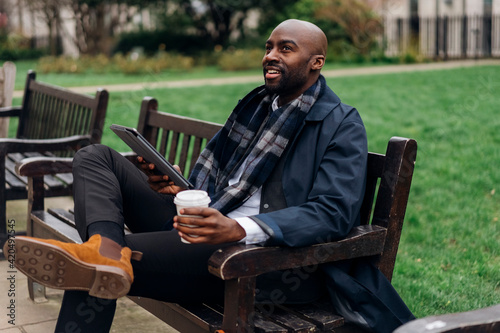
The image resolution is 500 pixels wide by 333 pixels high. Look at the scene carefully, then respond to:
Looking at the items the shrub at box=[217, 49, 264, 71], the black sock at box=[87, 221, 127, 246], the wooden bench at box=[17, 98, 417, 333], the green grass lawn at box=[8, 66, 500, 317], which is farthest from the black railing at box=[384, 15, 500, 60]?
the black sock at box=[87, 221, 127, 246]

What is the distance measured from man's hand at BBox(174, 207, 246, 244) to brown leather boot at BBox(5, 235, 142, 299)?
26 centimetres

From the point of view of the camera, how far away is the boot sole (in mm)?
2199

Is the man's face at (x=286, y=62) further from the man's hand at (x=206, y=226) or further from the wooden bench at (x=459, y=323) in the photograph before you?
the wooden bench at (x=459, y=323)

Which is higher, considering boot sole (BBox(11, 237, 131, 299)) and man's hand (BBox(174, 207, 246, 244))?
man's hand (BBox(174, 207, 246, 244))

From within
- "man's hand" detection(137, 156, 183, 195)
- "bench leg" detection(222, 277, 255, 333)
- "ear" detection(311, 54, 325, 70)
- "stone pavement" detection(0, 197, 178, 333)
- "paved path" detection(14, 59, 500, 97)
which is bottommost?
"stone pavement" detection(0, 197, 178, 333)

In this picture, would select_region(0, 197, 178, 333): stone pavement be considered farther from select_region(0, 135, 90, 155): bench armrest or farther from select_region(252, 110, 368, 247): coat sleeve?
select_region(252, 110, 368, 247): coat sleeve

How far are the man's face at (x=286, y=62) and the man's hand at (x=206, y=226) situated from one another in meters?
0.76

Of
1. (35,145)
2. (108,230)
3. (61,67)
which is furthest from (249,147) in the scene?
(61,67)

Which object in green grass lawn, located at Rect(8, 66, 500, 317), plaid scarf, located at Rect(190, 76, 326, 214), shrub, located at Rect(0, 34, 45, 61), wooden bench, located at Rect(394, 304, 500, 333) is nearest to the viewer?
wooden bench, located at Rect(394, 304, 500, 333)

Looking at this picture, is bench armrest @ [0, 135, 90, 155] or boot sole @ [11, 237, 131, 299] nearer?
boot sole @ [11, 237, 131, 299]

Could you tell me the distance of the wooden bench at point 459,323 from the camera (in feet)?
4.76

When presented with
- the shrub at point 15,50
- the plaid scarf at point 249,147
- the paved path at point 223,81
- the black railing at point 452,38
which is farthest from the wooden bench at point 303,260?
the shrub at point 15,50

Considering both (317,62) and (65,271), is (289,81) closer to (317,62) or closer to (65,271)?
(317,62)

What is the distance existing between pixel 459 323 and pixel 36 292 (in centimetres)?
296
